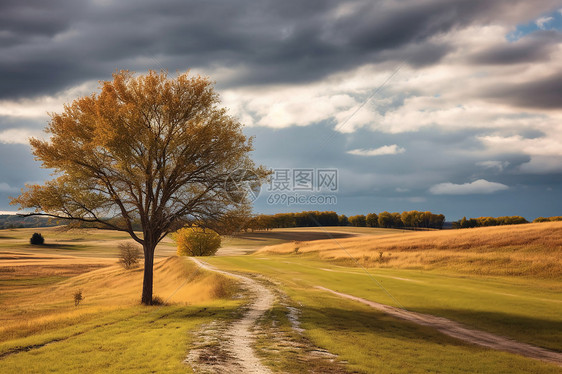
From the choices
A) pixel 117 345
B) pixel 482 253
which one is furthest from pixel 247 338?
pixel 482 253

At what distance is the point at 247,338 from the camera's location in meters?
16.7

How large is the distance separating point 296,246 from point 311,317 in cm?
7210

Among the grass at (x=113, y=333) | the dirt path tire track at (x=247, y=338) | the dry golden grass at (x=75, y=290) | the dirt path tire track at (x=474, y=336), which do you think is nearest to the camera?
the dirt path tire track at (x=247, y=338)

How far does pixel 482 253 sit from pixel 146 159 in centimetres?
4639

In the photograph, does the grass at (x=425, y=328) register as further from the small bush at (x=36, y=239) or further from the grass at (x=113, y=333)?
the small bush at (x=36, y=239)

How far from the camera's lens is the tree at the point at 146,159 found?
26391mm

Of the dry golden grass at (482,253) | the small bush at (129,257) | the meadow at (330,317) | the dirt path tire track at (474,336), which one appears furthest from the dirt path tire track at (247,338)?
the small bush at (129,257)

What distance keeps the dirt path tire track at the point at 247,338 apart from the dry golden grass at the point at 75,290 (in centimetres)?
602

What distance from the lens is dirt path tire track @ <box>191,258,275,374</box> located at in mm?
12352

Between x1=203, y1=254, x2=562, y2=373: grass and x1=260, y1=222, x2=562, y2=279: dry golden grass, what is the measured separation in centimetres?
620

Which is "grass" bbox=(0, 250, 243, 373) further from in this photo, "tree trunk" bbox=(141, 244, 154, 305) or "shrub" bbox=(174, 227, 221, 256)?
"shrub" bbox=(174, 227, 221, 256)

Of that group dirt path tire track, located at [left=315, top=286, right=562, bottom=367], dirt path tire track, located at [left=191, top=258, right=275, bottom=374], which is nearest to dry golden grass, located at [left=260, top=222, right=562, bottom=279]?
dirt path tire track, located at [left=315, top=286, right=562, bottom=367]

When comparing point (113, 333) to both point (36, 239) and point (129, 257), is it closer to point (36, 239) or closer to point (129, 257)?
point (129, 257)

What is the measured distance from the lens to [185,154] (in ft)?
88.9
